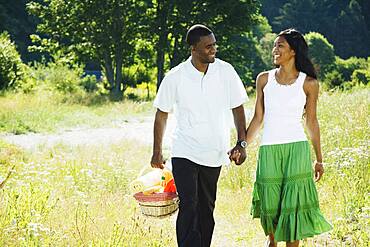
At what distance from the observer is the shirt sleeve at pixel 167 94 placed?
4758 mm

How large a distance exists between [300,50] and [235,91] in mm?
588

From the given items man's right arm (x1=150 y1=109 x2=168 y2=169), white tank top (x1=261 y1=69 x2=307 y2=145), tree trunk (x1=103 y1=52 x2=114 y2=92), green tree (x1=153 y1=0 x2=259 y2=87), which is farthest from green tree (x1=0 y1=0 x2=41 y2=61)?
white tank top (x1=261 y1=69 x2=307 y2=145)

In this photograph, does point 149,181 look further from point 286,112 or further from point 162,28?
point 162,28

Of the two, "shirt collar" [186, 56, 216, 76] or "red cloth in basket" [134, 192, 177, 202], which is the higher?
"shirt collar" [186, 56, 216, 76]

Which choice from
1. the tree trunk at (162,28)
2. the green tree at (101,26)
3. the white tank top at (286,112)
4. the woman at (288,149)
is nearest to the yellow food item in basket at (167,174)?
the woman at (288,149)

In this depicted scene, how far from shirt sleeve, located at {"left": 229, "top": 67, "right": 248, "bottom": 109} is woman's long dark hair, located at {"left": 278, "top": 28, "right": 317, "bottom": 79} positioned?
0.47 meters

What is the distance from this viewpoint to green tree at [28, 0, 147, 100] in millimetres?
31109

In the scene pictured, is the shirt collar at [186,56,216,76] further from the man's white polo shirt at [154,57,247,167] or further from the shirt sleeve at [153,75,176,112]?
the shirt sleeve at [153,75,176,112]

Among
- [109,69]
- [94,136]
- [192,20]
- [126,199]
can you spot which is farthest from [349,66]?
[126,199]

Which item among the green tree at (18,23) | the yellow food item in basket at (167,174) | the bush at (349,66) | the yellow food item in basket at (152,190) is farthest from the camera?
the bush at (349,66)

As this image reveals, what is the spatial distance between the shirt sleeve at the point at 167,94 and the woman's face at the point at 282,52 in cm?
81

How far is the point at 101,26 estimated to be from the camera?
103 feet

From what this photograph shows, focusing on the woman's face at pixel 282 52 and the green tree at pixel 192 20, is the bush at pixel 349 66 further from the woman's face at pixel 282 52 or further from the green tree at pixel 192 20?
the woman's face at pixel 282 52

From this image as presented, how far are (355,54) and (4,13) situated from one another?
1484 inches
